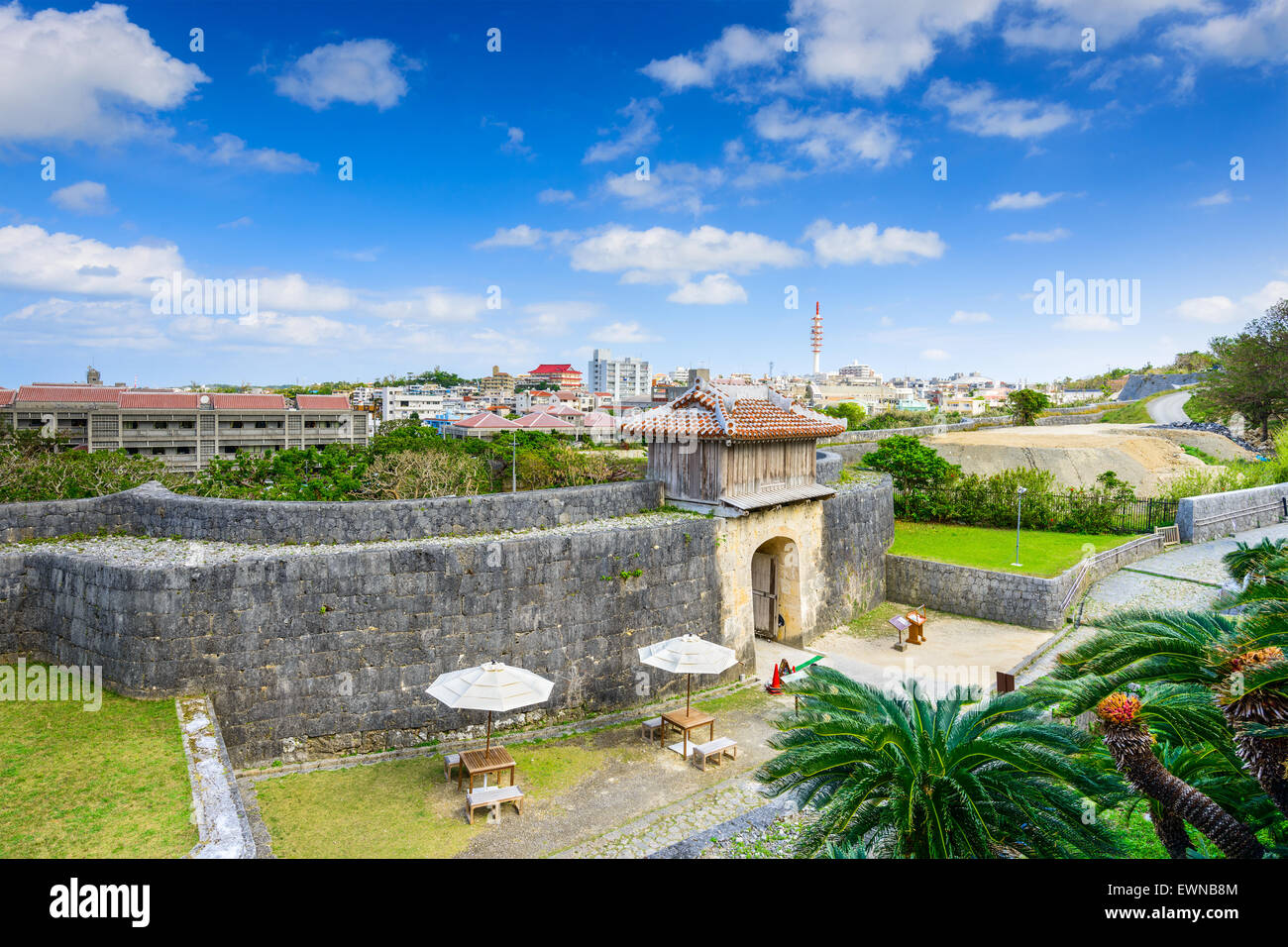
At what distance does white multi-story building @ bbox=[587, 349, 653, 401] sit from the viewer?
6521 inches

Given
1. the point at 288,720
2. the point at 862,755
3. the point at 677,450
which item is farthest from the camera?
the point at 677,450

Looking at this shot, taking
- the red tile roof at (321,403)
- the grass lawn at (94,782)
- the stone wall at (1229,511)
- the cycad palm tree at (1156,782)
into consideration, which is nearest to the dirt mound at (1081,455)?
the stone wall at (1229,511)

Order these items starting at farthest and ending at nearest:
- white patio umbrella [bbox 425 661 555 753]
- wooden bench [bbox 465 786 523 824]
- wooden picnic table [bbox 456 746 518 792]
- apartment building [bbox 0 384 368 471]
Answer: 1. apartment building [bbox 0 384 368 471]
2. wooden picnic table [bbox 456 746 518 792]
3. white patio umbrella [bbox 425 661 555 753]
4. wooden bench [bbox 465 786 523 824]

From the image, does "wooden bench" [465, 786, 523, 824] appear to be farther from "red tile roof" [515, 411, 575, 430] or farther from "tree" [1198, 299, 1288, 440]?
"tree" [1198, 299, 1288, 440]

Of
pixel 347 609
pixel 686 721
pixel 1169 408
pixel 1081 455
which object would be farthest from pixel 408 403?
pixel 686 721

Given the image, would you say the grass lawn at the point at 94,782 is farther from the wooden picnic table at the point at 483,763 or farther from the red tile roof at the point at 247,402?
the red tile roof at the point at 247,402

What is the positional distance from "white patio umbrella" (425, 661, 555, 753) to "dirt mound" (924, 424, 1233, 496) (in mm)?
25633

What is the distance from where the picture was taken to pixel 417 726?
35.8 ft

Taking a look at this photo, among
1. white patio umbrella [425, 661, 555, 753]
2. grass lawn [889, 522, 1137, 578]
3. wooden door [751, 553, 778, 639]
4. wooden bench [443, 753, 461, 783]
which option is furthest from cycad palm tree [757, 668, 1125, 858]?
grass lawn [889, 522, 1137, 578]

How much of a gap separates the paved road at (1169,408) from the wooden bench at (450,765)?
168ft
